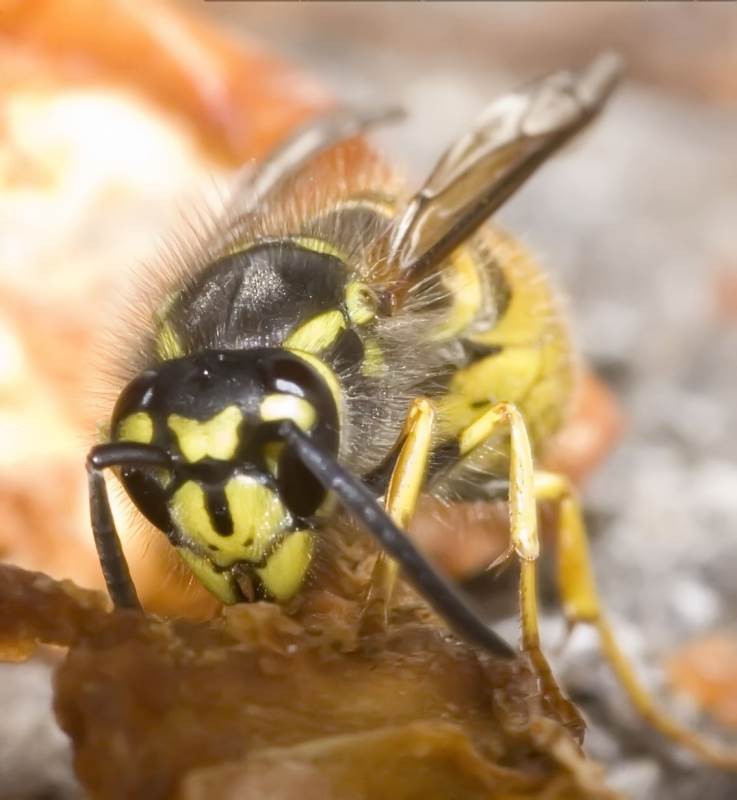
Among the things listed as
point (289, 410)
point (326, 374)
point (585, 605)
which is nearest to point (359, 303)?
point (326, 374)

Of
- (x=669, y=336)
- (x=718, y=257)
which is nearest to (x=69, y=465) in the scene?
(x=669, y=336)

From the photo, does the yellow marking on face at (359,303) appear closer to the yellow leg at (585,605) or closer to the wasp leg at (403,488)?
the wasp leg at (403,488)

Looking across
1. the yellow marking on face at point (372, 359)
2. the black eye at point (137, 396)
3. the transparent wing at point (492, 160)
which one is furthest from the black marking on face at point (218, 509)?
the transparent wing at point (492, 160)

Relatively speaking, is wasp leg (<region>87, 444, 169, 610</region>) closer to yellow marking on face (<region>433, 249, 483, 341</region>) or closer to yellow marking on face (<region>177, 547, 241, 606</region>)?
yellow marking on face (<region>177, 547, 241, 606</region>)

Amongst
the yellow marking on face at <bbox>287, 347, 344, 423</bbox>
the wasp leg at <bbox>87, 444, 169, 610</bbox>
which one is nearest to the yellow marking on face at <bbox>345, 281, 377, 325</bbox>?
the yellow marking on face at <bbox>287, 347, 344, 423</bbox>

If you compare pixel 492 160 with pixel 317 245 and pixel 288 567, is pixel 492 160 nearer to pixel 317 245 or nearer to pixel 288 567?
pixel 317 245
